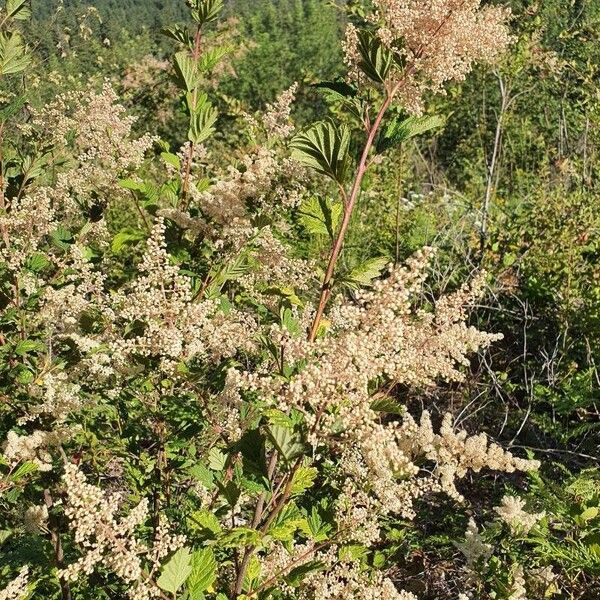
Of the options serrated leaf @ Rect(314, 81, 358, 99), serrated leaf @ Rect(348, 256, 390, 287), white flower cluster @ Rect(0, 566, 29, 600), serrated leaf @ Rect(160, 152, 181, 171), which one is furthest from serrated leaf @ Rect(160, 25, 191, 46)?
white flower cluster @ Rect(0, 566, 29, 600)

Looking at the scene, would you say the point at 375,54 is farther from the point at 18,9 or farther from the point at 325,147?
the point at 18,9

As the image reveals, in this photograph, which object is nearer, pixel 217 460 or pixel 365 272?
pixel 365 272

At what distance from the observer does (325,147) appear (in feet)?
5.11

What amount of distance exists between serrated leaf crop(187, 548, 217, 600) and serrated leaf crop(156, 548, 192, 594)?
4 centimetres

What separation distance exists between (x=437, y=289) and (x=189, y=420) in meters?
3.85

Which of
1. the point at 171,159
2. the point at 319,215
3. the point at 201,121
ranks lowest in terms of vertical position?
the point at 319,215

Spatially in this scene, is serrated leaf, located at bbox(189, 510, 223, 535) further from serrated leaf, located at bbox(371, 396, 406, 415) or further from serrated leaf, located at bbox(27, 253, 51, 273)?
serrated leaf, located at bbox(27, 253, 51, 273)

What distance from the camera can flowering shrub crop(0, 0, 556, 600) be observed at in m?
1.52

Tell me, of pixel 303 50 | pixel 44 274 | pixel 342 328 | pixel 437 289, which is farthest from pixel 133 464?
pixel 303 50

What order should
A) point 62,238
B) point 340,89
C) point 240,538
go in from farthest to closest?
point 62,238
point 340,89
point 240,538

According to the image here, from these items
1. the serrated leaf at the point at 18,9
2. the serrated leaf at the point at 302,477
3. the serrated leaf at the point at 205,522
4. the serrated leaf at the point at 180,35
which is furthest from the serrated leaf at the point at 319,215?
the serrated leaf at the point at 18,9

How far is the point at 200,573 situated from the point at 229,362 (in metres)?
0.70

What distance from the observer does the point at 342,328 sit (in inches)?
66.6

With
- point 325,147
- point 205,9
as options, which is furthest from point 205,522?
point 205,9
